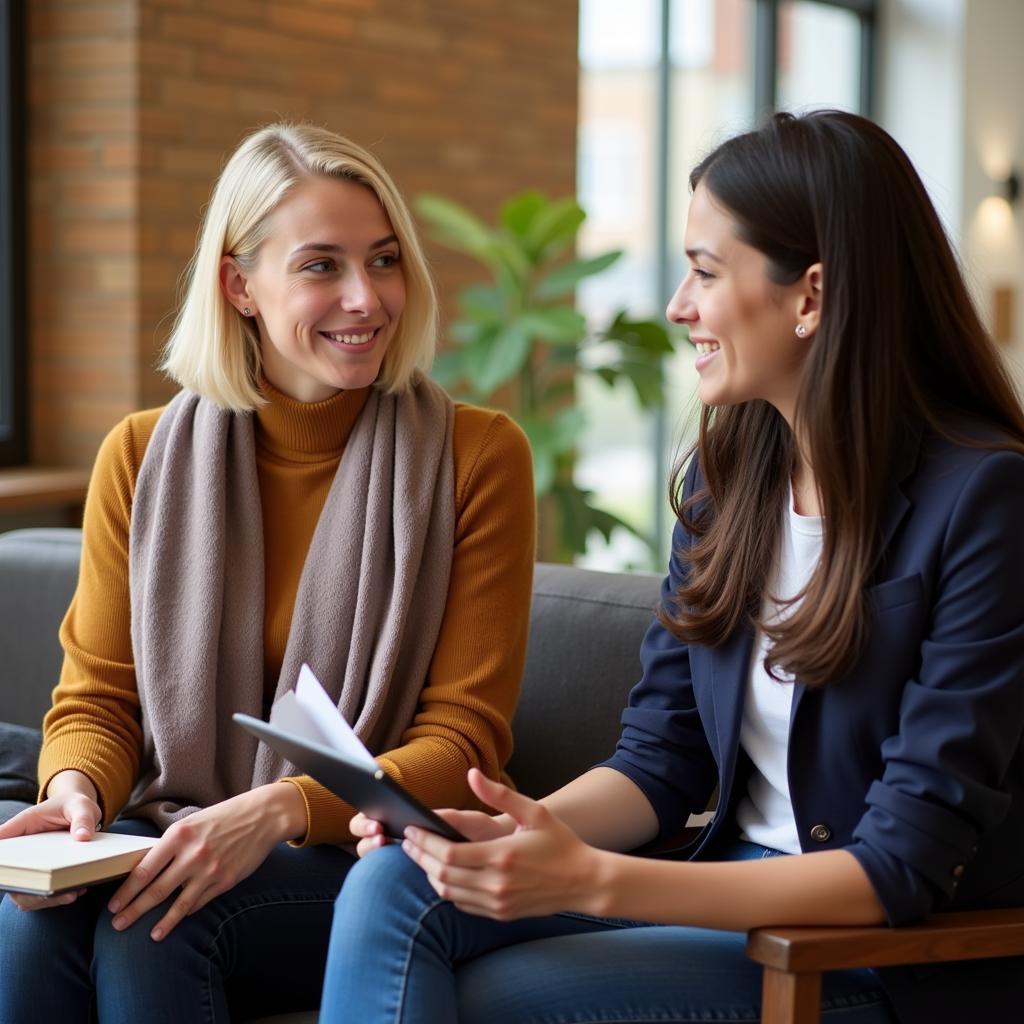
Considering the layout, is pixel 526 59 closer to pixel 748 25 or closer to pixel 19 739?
pixel 748 25

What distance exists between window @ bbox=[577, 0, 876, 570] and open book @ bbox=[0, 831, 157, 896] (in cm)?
398

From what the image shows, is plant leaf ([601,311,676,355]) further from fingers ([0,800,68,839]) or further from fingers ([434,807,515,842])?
fingers ([434,807,515,842])

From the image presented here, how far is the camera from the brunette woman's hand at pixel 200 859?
1.70 meters

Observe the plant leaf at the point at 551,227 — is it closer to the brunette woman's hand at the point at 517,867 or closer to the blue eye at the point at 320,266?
the blue eye at the point at 320,266

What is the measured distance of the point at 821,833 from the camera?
61.6 inches

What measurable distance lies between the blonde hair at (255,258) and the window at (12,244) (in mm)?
2172

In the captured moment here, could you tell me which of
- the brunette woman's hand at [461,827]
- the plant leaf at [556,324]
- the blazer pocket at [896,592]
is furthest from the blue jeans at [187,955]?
the plant leaf at [556,324]

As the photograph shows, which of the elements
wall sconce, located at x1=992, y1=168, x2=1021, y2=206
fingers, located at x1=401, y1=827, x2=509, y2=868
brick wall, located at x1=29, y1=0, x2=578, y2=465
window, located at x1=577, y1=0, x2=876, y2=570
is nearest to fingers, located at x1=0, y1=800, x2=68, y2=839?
fingers, located at x1=401, y1=827, x2=509, y2=868

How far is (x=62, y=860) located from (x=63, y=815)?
0.24 m

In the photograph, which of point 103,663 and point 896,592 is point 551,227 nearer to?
point 103,663

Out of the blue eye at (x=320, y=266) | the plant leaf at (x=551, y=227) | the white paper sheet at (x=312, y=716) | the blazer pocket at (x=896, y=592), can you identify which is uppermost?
the plant leaf at (x=551, y=227)

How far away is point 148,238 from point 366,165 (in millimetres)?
2158

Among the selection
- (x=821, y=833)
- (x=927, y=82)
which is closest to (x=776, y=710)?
(x=821, y=833)

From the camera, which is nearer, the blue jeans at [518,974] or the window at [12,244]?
the blue jeans at [518,974]
